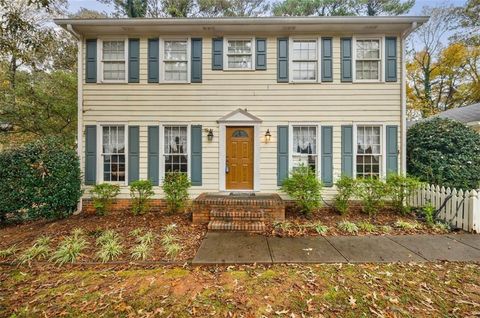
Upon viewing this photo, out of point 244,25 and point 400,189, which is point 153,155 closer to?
point 244,25

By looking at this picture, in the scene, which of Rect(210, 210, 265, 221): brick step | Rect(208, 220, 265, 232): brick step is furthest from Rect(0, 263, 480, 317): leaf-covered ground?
Rect(210, 210, 265, 221): brick step

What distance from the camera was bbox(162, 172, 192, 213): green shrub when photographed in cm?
605

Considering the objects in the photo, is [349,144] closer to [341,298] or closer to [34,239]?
[341,298]

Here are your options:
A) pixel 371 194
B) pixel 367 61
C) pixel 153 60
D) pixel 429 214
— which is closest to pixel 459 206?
pixel 429 214

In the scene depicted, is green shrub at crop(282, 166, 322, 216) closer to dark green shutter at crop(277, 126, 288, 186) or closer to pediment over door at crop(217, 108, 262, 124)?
dark green shutter at crop(277, 126, 288, 186)

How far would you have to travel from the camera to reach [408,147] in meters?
6.89

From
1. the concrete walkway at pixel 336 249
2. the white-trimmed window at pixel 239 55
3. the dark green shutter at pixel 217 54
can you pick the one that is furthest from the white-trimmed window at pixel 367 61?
the concrete walkway at pixel 336 249

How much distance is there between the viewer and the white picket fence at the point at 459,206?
15.7 feet

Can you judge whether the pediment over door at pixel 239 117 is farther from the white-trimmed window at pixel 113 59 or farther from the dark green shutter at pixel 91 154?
the dark green shutter at pixel 91 154

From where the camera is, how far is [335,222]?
5508 mm

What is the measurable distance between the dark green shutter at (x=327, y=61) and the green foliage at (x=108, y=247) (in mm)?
6791

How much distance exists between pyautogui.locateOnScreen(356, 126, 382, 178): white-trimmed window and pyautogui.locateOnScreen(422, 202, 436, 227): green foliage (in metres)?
1.44

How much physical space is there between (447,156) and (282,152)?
4.56 m

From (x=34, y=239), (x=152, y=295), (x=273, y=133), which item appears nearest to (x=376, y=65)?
(x=273, y=133)
